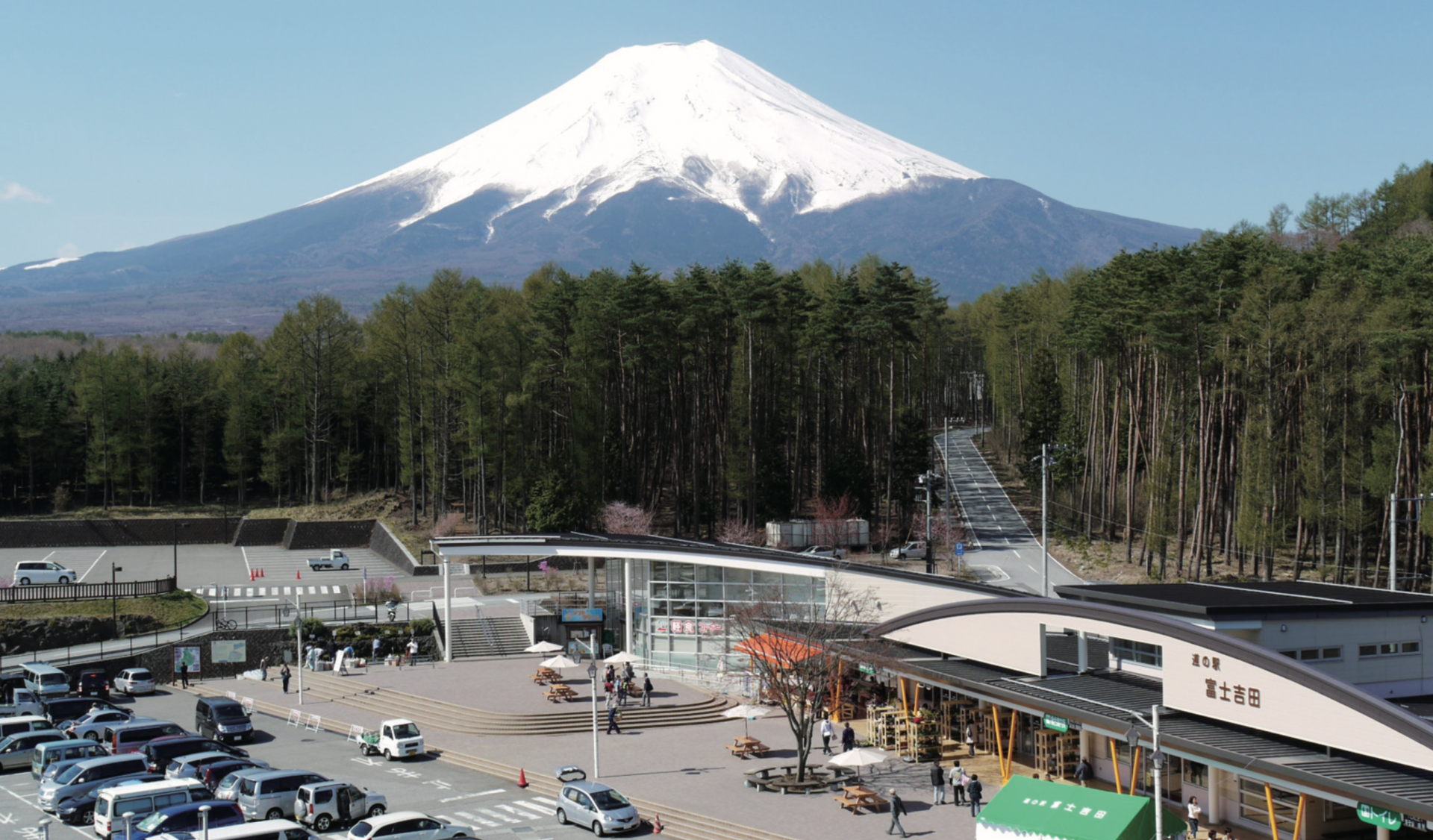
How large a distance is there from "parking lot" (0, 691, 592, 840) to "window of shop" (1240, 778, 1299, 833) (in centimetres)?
1383

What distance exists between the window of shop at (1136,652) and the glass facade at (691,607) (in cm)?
1391

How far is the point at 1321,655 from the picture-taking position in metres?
26.9

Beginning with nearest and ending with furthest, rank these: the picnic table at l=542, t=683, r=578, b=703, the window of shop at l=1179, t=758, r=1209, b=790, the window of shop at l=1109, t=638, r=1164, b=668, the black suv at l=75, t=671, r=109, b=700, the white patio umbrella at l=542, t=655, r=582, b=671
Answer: the window of shop at l=1179, t=758, r=1209, b=790 < the window of shop at l=1109, t=638, r=1164, b=668 < the picnic table at l=542, t=683, r=578, b=703 < the white patio umbrella at l=542, t=655, r=582, b=671 < the black suv at l=75, t=671, r=109, b=700

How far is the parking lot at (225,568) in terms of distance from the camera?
63.7 meters

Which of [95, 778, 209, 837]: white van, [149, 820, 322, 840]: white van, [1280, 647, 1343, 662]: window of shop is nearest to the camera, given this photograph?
[149, 820, 322, 840]: white van

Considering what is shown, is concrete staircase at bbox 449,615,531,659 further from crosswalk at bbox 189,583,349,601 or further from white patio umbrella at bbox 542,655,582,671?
crosswalk at bbox 189,583,349,601

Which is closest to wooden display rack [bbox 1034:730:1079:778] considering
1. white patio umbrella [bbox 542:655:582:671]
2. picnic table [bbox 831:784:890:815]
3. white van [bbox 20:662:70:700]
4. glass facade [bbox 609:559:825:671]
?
picnic table [bbox 831:784:890:815]

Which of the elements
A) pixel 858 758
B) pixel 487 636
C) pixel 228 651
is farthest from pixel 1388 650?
pixel 228 651

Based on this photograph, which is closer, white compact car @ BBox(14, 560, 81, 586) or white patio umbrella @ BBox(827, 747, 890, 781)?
white patio umbrella @ BBox(827, 747, 890, 781)

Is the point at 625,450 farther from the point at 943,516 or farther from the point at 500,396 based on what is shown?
the point at 943,516

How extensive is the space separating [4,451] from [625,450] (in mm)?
44304

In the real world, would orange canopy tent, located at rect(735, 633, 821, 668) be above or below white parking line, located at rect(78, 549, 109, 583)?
above

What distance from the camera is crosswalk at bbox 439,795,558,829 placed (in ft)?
92.2

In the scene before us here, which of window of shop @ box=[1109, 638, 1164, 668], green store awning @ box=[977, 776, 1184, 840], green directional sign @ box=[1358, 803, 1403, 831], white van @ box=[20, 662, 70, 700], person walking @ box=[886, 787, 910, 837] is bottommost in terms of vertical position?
white van @ box=[20, 662, 70, 700]
